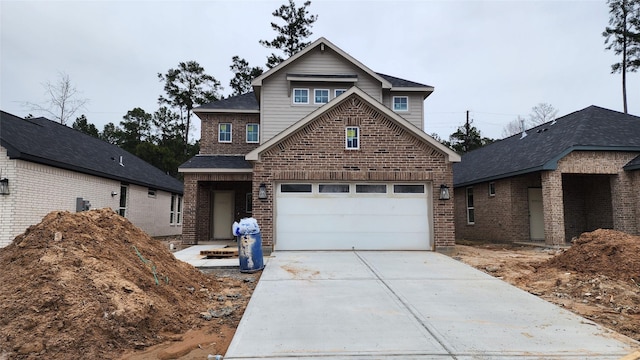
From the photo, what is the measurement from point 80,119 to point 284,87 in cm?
2947

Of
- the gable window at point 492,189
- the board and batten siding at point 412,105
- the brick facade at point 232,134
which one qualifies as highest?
the board and batten siding at point 412,105

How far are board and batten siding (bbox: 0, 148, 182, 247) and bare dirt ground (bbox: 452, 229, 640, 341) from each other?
44.5 feet

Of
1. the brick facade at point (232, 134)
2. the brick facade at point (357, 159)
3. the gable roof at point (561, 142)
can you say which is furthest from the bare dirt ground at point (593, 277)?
the brick facade at point (232, 134)

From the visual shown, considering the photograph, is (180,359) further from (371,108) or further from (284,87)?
(284,87)

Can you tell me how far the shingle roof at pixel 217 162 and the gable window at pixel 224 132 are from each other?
0.89m

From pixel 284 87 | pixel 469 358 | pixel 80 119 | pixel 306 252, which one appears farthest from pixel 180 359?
pixel 80 119

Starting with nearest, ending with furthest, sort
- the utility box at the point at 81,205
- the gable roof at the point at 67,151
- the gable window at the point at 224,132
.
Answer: the gable roof at the point at 67,151 → the utility box at the point at 81,205 → the gable window at the point at 224,132

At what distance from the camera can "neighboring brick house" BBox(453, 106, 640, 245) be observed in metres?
13.5

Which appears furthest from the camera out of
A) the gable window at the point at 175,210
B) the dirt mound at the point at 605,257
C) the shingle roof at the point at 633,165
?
the gable window at the point at 175,210

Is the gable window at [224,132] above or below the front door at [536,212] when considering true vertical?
above

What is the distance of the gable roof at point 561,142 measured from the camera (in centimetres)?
1361

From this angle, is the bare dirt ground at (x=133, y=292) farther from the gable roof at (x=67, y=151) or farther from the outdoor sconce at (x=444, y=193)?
the gable roof at (x=67, y=151)

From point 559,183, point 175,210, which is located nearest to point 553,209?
point 559,183

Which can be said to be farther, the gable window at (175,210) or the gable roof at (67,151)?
the gable window at (175,210)
